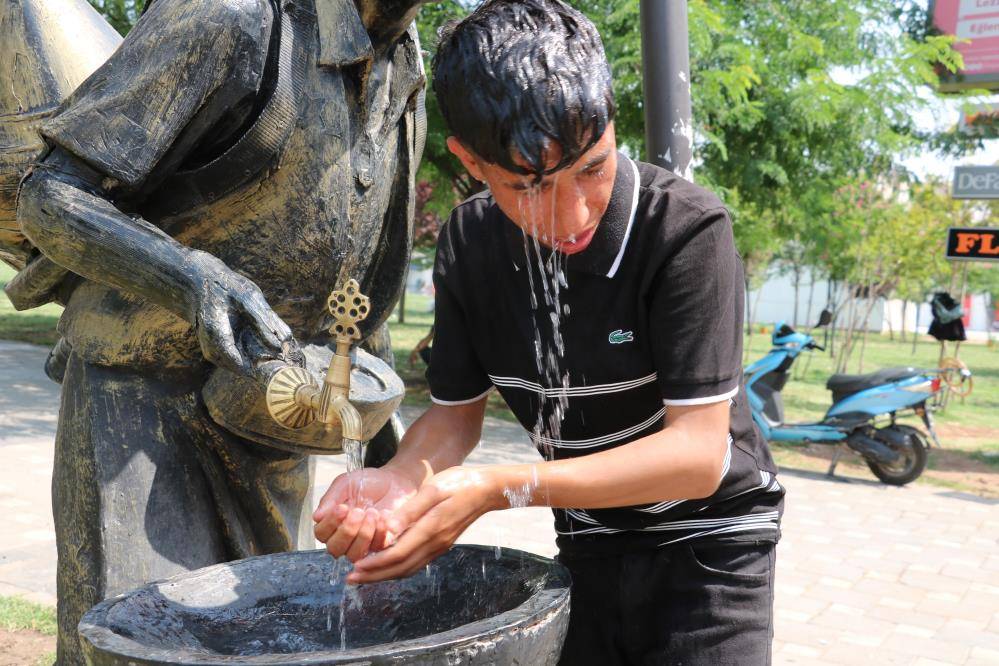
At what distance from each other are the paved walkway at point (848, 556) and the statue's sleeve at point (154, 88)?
Answer: 346 cm

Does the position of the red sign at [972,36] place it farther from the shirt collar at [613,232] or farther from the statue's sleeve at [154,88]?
the statue's sleeve at [154,88]

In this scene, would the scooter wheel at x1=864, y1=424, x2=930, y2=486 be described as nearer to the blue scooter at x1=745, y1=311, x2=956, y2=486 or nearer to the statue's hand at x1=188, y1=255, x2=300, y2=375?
the blue scooter at x1=745, y1=311, x2=956, y2=486

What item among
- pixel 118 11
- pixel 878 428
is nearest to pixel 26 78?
pixel 118 11

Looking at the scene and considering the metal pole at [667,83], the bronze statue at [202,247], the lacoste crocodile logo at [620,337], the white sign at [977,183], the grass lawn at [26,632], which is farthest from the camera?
the white sign at [977,183]

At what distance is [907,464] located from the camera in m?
8.59

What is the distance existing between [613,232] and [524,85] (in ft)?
1.24

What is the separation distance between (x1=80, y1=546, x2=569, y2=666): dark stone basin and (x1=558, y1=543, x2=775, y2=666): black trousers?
21 cm

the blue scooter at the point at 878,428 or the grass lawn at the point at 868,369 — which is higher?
the blue scooter at the point at 878,428

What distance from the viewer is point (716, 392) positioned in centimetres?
171

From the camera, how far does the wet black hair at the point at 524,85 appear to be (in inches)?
59.0

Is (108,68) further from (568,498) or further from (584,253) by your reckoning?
(568,498)

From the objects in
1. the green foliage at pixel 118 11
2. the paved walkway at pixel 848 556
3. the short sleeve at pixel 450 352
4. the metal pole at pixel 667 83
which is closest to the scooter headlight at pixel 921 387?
the paved walkway at pixel 848 556

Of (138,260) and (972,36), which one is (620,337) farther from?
(972,36)

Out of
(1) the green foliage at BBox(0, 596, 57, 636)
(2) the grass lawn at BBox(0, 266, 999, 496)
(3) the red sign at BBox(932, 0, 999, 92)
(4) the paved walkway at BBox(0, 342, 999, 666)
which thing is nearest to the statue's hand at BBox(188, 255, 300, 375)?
(1) the green foliage at BBox(0, 596, 57, 636)
